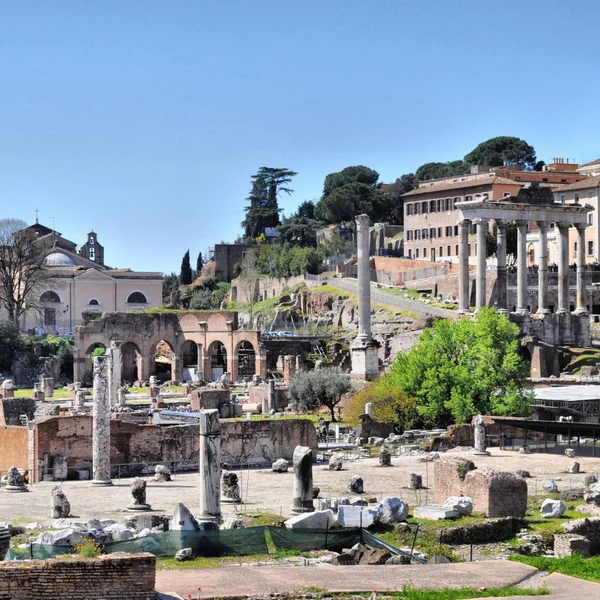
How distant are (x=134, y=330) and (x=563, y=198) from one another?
31.6 meters

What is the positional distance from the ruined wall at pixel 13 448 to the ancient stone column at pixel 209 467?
402 inches

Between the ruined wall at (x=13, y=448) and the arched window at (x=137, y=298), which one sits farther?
the arched window at (x=137, y=298)

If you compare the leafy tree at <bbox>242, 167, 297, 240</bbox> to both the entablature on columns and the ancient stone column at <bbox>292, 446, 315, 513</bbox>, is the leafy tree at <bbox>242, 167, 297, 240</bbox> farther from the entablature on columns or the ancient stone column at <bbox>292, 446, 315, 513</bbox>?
the ancient stone column at <bbox>292, 446, 315, 513</bbox>

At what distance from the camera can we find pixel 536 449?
4016 cm

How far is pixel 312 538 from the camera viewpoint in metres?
22.5

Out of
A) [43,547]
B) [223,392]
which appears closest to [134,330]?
[223,392]

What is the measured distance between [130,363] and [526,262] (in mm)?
26759

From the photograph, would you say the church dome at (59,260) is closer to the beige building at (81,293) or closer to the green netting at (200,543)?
the beige building at (81,293)

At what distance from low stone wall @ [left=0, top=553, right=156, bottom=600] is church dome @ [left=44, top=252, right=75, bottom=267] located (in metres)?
80.0

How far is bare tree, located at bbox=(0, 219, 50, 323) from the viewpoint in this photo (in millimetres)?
82312

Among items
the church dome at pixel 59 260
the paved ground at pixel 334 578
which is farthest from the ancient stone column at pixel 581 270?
the paved ground at pixel 334 578

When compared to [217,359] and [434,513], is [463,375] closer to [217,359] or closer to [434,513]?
[434,513]

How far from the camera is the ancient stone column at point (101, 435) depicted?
32.6m

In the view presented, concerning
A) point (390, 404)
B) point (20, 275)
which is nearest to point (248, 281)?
point (20, 275)
